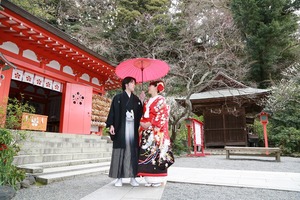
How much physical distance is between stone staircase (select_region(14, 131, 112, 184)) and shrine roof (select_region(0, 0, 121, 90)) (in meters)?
2.98

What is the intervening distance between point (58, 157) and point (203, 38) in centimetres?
1525

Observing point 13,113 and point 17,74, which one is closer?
point 13,113

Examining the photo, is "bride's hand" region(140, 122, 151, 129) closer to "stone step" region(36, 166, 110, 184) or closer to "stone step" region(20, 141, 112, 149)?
"stone step" region(36, 166, 110, 184)

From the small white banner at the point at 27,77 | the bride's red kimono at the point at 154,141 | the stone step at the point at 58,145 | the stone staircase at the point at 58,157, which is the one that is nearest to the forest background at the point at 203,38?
the stone step at the point at 58,145

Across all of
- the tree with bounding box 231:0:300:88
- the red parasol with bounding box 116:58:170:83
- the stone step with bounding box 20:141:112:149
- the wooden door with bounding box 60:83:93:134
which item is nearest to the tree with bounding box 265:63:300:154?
the tree with bounding box 231:0:300:88

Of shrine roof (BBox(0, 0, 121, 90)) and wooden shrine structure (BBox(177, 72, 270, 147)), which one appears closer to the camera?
shrine roof (BBox(0, 0, 121, 90))

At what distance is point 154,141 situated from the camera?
11.8 ft

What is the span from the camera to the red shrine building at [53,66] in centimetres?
591

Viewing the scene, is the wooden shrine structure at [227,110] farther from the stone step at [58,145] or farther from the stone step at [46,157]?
the stone step at [46,157]

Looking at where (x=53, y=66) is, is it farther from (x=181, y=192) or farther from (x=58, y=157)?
(x=181, y=192)

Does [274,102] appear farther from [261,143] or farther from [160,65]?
[160,65]

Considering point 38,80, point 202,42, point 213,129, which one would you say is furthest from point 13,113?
point 202,42

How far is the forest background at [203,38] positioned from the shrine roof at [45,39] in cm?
622

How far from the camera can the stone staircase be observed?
419cm
